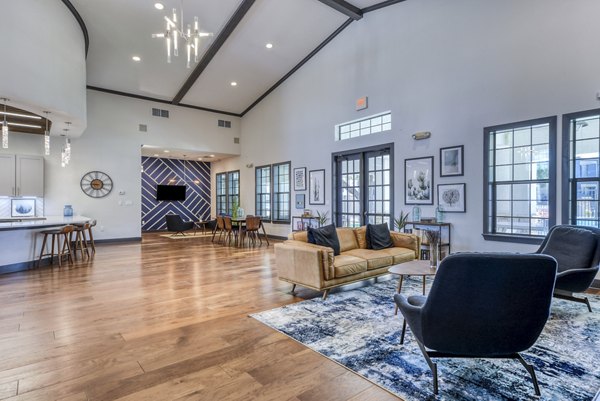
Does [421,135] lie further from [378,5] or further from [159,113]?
[159,113]

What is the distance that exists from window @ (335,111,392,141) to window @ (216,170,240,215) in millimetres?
5455

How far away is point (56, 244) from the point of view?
6910mm

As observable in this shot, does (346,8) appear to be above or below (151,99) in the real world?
above

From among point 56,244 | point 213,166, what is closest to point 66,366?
point 56,244

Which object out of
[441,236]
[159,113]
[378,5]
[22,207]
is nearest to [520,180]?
[441,236]

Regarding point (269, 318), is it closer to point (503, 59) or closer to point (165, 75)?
point (503, 59)

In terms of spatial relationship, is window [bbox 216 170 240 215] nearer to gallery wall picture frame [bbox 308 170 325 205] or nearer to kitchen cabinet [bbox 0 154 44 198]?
gallery wall picture frame [bbox 308 170 325 205]

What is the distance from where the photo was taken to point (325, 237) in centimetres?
457

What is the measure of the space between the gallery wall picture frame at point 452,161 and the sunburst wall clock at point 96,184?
911 centimetres

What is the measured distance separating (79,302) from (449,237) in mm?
5971

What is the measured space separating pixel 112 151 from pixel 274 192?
5.01 meters

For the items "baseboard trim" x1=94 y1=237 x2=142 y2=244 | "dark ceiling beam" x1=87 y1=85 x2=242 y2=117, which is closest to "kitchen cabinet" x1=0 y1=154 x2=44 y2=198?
"baseboard trim" x1=94 y1=237 x2=142 y2=244

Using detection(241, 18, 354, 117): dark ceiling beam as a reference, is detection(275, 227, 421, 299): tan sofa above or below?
below

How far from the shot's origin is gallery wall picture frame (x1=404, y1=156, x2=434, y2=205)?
6383 mm
